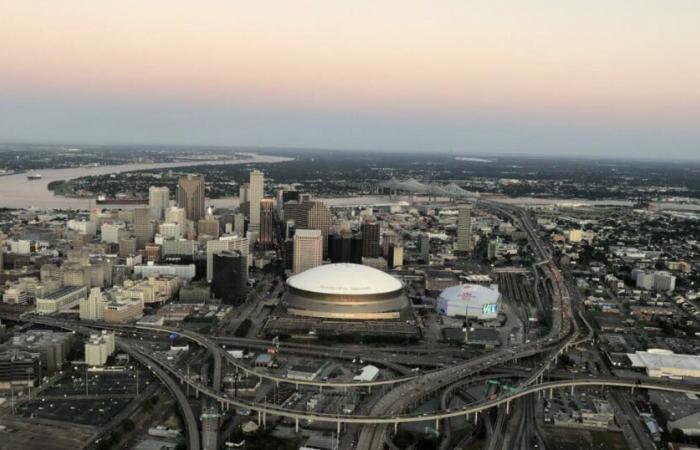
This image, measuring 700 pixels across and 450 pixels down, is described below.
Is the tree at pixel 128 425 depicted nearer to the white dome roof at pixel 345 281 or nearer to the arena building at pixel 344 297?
the arena building at pixel 344 297

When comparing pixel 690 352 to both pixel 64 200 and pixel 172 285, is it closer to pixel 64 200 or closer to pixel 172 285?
pixel 172 285

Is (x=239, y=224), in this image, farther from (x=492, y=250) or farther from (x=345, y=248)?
(x=492, y=250)

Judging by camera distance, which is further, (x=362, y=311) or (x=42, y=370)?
(x=362, y=311)

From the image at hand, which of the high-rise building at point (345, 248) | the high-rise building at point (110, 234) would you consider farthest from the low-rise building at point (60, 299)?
the high-rise building at point (345, 248)

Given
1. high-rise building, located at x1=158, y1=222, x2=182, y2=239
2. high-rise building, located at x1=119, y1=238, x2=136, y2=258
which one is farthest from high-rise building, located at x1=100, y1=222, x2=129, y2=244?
high-rise building, located at x1=119, y1=238, x2=136, y2=258

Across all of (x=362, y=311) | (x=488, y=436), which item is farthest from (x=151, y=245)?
(x=488, y=436)
